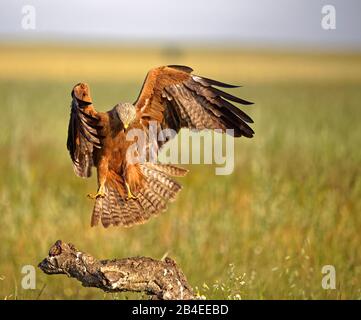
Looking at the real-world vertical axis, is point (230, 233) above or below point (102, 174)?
below

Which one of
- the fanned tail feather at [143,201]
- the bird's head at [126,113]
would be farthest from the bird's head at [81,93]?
the fanned tail feather at [143,201]

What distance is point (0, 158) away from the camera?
13898mm

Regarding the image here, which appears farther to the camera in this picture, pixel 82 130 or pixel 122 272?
pixel 82 130

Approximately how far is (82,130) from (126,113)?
14.9 inches

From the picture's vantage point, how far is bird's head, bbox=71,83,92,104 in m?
5.41

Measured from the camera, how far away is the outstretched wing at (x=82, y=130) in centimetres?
541

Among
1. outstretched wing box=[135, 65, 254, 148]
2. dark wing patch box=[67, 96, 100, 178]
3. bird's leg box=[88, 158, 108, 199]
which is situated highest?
outstretched wing box=[135, 65, 254, 148]

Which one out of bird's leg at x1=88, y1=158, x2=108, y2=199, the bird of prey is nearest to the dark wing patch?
the bird of prey

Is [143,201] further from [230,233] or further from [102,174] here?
[230,233]

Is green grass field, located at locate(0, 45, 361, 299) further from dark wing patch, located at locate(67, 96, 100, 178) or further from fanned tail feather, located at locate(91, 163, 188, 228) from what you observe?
dark wing patch, located at locate(67, 96, 100, 178)

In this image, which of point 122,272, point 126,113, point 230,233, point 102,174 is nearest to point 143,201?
point 102,174

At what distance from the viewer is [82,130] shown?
5.45 metres

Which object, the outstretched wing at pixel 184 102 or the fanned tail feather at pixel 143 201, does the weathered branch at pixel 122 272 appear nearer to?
the fanned tail feather at pixel 143 201
